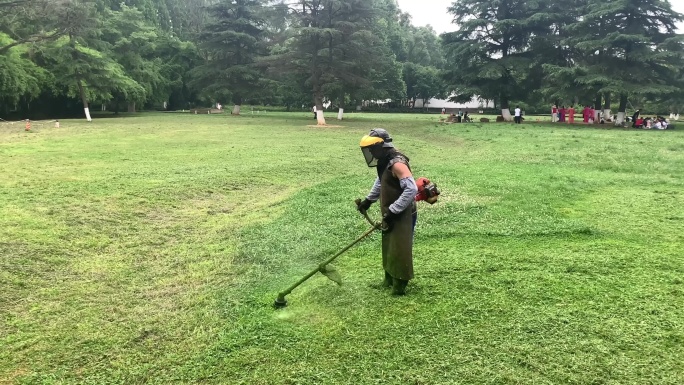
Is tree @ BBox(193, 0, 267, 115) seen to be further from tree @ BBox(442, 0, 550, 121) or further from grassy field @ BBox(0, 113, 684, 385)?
grassy field @ BBox(0, 113, 684, 385)

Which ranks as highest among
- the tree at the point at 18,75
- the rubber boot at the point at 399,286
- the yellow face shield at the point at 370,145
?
the tree at the point at 18,75

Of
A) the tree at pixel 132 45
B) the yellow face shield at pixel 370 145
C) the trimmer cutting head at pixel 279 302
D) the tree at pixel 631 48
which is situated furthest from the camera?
the tree at pixel 132 45

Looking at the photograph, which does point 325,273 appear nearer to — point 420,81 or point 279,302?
point 279,302

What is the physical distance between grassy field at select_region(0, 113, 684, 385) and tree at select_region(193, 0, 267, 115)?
25442mm

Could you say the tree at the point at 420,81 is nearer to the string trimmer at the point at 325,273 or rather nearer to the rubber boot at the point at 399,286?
the rubber boot at the point at 399,286

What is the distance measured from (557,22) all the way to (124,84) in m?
25.8

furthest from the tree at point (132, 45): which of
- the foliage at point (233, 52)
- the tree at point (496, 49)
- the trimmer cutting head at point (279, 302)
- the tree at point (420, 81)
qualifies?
the trimmer cutting head at point (279, 302)

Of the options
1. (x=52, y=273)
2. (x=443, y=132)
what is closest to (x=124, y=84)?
(x=443, y=132)

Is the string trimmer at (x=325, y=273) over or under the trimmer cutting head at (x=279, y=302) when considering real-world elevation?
over

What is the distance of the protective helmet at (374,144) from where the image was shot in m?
3.93

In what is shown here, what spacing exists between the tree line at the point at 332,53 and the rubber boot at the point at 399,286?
889 inches

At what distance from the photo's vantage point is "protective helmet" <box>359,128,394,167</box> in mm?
3934

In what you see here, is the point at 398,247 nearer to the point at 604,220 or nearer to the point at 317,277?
the point at 317,277

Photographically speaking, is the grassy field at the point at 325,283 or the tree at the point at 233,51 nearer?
the grassy field at the point at 325,283
